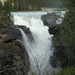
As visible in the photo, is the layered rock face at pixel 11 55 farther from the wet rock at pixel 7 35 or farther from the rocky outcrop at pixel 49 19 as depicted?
the rocky outcrop at pixel 49 19

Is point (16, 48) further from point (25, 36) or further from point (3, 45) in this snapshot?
point (25, 36)

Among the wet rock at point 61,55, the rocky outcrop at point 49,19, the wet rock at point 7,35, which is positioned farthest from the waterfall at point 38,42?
the wet rock at point 7,35

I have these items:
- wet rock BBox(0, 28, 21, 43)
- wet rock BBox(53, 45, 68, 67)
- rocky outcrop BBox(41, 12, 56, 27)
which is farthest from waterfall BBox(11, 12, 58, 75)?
wet rock BBox(0, 28, 21, 43)

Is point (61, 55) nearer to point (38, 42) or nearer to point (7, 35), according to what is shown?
point (7, 35)

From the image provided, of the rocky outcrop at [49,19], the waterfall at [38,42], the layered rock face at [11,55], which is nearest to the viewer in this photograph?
the layered rock face at [11,55]

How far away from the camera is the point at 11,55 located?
15.2 meters

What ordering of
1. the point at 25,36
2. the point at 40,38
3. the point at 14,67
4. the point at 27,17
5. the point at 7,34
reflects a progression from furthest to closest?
1. the point at 27,17
2. the point at 40,38
3. the point at 25,36
4. the point at 7,34
5. the point at 14,67

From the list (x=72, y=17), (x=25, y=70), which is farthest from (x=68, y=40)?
(x=25, y=70)

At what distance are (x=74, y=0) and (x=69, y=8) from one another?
0.48 m

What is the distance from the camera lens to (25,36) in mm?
21188

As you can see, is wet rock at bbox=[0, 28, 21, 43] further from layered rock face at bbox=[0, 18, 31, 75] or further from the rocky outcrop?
the rocky outcrop

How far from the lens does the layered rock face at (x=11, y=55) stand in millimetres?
14867

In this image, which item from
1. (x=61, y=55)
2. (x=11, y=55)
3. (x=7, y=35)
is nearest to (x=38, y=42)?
(x=61, y=55)

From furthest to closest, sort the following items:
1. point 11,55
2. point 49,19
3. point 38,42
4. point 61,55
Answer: point 49,19, point 38,42, point 61,55, point 11,55
